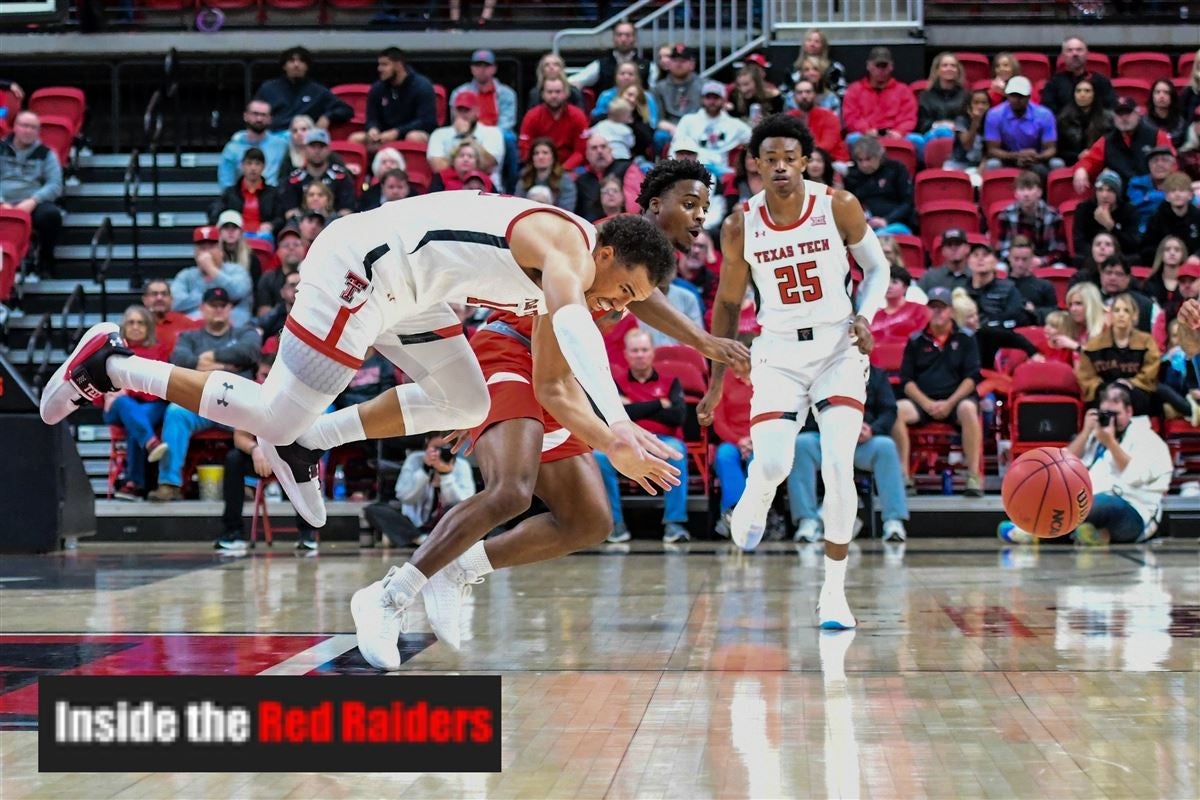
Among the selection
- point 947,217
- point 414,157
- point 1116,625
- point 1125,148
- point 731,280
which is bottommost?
point 1116,625

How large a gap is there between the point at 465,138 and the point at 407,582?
8.89 metres

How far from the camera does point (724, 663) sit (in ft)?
19.6

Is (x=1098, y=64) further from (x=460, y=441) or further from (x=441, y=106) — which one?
(x=460, y=441)

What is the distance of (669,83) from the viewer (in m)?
15.3

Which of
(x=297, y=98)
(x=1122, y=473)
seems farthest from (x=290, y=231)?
(x=1122, y=473)

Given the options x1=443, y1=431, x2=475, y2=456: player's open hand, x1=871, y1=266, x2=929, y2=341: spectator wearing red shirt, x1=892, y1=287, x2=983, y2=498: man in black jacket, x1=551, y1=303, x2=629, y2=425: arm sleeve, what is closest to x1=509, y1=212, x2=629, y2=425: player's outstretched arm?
x1=551, y1=303, x2=629, y2=425: arm sleeve

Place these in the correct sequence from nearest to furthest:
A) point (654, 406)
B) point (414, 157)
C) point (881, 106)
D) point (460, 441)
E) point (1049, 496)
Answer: point (460, 441) → point (1049, 496) → point (654, 406) → point (414, 157) → point (881, 106)

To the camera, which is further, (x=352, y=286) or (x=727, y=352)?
(x=727, y=352)

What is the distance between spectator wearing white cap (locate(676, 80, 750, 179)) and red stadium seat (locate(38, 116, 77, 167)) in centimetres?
608

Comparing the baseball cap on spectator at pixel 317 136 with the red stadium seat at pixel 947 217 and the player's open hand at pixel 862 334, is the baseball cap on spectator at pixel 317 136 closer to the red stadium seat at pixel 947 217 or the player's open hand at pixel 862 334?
the red stadium seat at pixel 947 217

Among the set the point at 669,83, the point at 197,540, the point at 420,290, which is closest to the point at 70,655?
the point at 420,290

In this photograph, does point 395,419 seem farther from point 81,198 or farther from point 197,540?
point 81,198

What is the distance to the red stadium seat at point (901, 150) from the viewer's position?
48.3ft

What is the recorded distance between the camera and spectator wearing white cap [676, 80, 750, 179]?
14.3 m
